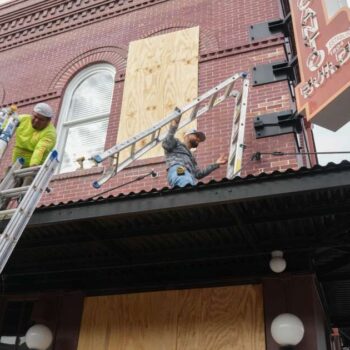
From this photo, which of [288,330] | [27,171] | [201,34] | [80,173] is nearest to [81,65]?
Result: [201,34]

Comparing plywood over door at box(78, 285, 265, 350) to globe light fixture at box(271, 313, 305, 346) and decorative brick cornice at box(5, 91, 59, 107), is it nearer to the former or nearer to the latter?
globe light fixture at box(271, 313, 305, 346)

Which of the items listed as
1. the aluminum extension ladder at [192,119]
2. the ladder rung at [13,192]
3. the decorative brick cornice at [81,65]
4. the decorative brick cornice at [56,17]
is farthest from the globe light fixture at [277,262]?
the decorative brick cornice at [56,17]

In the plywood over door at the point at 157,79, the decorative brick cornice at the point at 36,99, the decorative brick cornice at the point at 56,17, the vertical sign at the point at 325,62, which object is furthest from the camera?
the decorative brick cornice at the point at 56,17

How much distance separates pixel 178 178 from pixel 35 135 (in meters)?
1.84

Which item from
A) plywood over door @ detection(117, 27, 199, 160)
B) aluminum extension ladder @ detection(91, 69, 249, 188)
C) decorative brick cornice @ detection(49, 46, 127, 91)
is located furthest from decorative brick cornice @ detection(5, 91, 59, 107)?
aluminum extension ladder @ detection(91, 69, 249, 188)

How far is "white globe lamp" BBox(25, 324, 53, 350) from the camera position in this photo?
6082mm

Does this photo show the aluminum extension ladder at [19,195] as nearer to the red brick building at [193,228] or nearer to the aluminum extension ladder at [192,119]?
the red brick building at [193,228]

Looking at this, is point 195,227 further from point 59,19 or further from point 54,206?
point 59,19

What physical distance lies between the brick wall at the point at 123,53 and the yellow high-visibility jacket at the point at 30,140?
204 cm

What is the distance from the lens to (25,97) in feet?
34.3

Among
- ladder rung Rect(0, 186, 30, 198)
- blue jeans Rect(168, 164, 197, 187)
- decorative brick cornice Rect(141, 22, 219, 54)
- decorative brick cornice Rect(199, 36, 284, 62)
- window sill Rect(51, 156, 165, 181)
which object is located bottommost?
ladder rung Rect(0, 186, 30, 198)

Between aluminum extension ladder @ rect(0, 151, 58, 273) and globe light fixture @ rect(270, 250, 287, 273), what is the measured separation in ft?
8.53

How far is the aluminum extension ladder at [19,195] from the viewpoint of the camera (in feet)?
14.4

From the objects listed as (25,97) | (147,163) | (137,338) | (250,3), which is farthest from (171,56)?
(137,338)
